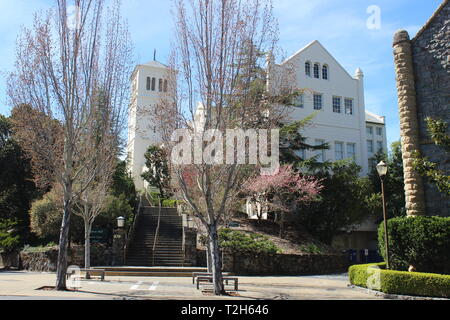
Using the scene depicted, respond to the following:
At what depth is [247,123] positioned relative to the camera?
12898mm

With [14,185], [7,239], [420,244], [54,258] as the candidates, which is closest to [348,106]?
[420,244]

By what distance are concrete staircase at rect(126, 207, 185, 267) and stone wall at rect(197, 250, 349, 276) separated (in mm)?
1715

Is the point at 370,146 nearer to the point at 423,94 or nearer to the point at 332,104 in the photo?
the point at 332,104

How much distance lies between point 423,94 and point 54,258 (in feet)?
60.2

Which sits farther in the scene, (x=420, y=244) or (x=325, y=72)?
(x=325, y=72)

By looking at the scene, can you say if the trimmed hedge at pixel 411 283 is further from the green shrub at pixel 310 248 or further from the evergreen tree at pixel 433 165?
the green shrub at pixel 310 248

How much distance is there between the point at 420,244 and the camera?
13414 millimetres

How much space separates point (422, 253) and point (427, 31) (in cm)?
823

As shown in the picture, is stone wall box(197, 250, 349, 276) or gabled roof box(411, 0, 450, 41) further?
stone wall box(197, 250, 349, 276)

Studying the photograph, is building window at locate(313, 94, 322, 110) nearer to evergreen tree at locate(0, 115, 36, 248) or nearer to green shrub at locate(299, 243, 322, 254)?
green shrub at locate(299, 243, 322, 254)

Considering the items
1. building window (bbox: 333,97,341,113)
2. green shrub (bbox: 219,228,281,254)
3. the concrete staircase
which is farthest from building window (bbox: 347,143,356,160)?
the concrete staircase

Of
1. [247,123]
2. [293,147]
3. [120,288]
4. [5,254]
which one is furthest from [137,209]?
[247,123]

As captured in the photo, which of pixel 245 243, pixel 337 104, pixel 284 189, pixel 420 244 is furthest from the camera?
pixel 337 104

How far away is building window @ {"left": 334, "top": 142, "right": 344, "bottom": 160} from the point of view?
35412mm
